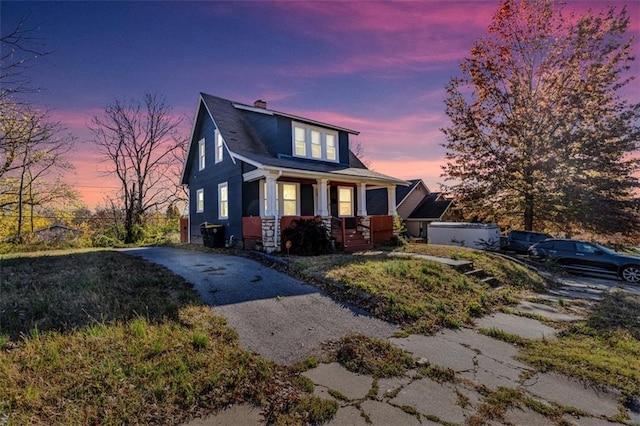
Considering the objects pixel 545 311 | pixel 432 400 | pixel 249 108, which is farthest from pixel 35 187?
pixel 545 311

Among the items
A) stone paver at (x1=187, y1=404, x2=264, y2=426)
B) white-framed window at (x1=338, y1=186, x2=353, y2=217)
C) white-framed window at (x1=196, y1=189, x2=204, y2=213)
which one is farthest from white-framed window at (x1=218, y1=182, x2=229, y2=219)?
stone paver at (x1=187, y1=404, x2=264, y2=426)

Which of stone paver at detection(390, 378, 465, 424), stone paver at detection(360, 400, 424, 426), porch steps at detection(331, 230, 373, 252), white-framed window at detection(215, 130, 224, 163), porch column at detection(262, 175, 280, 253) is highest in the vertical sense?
white-framed window at detection(215, 130, 224, 163)

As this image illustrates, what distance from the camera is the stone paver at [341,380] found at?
10.5 ft

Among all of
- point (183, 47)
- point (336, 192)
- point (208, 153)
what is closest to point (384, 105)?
point (336, 192)

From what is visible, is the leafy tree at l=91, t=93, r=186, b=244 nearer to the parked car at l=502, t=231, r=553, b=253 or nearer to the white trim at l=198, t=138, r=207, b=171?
the white trim at l=198, t=138, r=207, b=171

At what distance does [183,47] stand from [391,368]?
34.7ft

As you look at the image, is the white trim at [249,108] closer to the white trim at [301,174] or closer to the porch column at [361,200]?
the white trim at [301,174]

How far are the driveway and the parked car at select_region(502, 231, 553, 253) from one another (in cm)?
1443

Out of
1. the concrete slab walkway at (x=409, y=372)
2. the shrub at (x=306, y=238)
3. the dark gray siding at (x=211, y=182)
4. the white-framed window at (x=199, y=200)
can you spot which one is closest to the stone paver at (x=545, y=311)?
the concrete slab walkway at (x=409, y=372)

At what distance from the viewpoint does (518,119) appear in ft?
59.7

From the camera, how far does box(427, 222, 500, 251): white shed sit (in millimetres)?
15367

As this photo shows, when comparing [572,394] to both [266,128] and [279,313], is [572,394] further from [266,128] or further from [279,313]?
[266,128]

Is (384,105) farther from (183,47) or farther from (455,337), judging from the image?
(455,337)

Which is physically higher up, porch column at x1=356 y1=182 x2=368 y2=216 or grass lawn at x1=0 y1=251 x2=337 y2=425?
porch column at x1=356 y1=182 x2=368 y2=216
